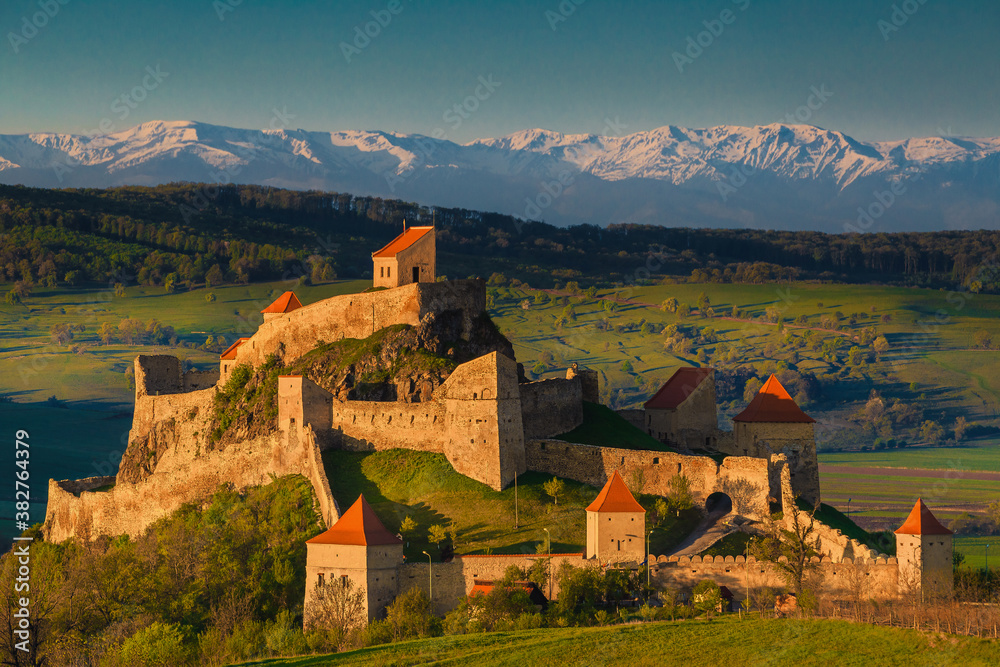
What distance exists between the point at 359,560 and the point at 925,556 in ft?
82.1

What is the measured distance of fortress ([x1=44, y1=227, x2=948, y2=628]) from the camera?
55.0m

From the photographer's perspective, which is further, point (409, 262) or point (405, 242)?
point (405, 242)

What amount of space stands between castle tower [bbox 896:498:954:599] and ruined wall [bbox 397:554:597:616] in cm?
1377

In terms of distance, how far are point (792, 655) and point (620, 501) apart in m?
11.4

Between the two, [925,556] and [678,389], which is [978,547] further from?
[925,556]

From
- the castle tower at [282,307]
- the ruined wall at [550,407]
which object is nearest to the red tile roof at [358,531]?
the ruined wall at [550,407]

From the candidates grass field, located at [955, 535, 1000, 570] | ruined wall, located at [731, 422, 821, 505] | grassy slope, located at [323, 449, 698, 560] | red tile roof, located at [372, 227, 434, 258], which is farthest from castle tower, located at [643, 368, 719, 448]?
grass field, located at [955, 535, 1000, 570]

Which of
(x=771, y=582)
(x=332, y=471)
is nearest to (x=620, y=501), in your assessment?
(x=771, y=582)

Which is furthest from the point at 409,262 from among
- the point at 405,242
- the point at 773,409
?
the point at 773,409

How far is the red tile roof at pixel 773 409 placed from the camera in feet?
233

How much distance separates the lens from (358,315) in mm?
75125

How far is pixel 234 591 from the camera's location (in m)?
57.8

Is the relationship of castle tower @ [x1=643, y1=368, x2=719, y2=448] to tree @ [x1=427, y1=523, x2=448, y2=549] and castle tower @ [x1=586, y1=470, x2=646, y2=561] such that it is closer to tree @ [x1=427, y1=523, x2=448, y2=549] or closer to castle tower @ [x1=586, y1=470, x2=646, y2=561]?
castle tower @ [x1=586, y1=470, x2=646, y2=561]

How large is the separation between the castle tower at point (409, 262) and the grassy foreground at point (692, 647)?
30.8m
